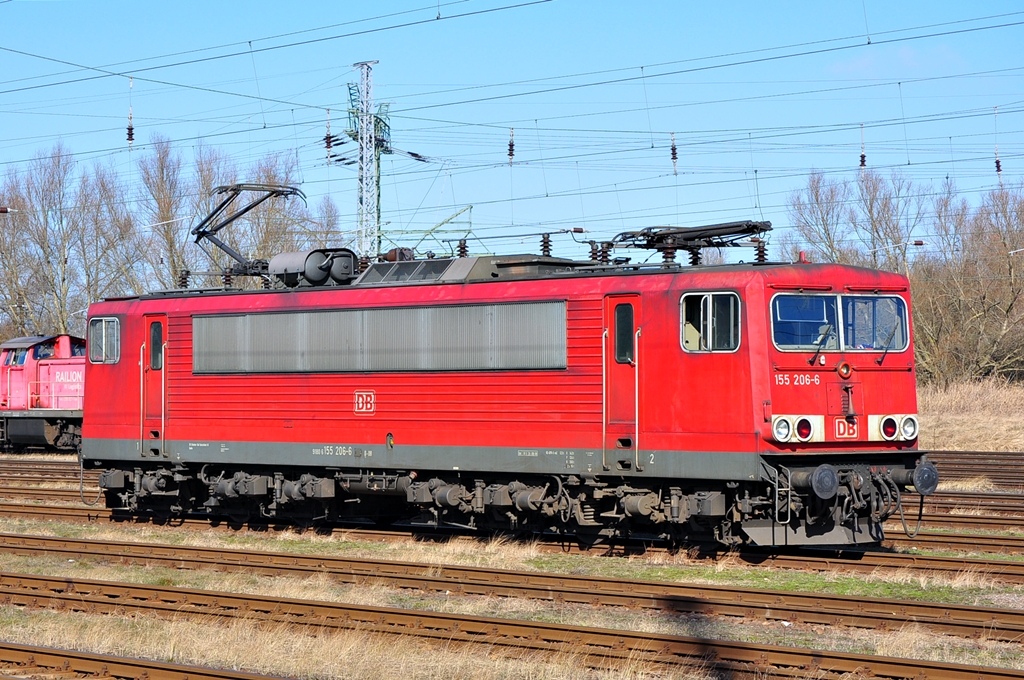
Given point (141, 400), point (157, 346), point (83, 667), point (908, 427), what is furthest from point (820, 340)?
point (141, 400)

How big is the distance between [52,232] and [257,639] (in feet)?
164

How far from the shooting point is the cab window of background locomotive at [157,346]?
19094 millimetres

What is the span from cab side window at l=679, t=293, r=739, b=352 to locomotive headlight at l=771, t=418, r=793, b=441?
1.07 m

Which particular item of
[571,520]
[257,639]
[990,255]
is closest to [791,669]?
[257,639]

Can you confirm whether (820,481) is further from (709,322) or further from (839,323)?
(709,322)

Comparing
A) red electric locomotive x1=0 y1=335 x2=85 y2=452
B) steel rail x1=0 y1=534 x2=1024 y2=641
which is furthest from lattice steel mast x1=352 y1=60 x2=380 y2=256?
steel rail x1=0 y1=534 x2=1024 y2=641

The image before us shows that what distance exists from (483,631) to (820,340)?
20.1 feet

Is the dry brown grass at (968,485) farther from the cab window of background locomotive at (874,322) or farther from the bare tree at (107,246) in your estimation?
the bare tree at (107,246)

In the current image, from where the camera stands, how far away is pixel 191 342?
1877 cm

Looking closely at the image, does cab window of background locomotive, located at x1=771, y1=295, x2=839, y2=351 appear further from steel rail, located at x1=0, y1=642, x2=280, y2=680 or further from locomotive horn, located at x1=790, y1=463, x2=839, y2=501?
steel rail, located at x1=0, y1=642, x2=280, y2=680

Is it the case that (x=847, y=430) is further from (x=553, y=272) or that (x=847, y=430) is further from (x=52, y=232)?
(x=52, y=232)

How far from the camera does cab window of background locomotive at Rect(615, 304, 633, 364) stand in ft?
48.5

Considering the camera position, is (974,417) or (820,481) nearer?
(820,481)

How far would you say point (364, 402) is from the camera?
55.8 feet
